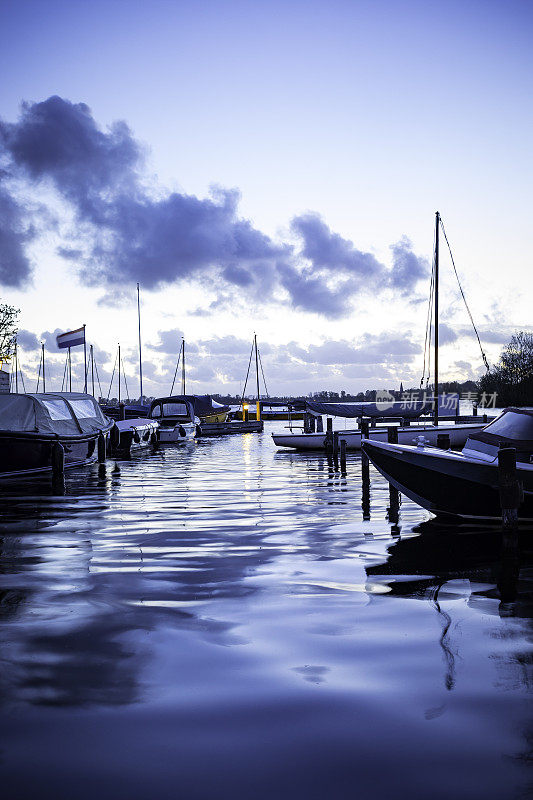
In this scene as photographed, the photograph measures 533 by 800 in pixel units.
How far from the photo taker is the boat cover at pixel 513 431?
12.6 m

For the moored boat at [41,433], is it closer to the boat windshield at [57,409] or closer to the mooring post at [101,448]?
the boat windshield at [57,409]

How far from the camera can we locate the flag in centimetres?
4685

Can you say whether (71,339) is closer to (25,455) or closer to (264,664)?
(25,455)

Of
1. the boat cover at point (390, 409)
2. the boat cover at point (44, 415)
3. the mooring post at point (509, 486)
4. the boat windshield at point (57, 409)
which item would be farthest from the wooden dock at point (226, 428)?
the mooring post at point (509, 486)

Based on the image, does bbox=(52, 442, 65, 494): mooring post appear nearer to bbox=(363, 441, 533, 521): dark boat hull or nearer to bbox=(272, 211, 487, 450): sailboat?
bbox=(272, 211, 487, 450): sailboat

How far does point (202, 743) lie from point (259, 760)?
39 cm

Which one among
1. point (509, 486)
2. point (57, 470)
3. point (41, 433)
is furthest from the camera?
point (41, 433)

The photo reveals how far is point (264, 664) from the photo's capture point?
18.1 feet

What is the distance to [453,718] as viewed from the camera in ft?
14.8

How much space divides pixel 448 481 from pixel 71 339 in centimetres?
3878

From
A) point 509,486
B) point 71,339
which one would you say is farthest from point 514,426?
point 71,339

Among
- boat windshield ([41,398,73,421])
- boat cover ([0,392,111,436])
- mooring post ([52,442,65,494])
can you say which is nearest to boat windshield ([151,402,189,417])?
boat cover ([0,392,111,436])

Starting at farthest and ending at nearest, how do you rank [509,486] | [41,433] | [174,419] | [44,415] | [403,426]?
[174,419] → [403,426] → [44,415] → [41,433] → [509,486]

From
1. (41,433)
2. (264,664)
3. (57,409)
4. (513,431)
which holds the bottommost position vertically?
(264,664)
